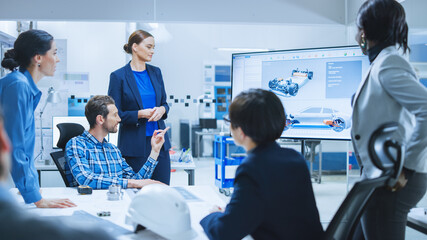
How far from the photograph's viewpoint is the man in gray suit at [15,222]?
387mm

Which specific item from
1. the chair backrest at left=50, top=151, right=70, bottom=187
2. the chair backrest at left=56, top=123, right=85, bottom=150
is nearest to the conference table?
A: the chair backrest at left=50, top=151, right=70, bottom=187

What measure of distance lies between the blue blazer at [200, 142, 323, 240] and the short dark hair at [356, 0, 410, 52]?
65 centimetres

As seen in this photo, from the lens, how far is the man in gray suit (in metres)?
0.39

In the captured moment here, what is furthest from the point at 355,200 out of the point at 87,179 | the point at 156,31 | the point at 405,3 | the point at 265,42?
the point at 265,42

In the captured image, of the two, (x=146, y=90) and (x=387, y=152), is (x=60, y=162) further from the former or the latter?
(x=387, y=152)

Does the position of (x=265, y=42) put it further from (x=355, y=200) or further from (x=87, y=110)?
(x=355, y=200)

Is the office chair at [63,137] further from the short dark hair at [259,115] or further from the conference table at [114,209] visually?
the short dark hair at [259,115]

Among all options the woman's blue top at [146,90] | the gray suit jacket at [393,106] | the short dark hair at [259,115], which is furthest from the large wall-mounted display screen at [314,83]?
the short dark hair at [259,115]

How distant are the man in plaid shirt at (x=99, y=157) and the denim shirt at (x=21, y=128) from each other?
519mm

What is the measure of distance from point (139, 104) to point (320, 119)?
1470 mm

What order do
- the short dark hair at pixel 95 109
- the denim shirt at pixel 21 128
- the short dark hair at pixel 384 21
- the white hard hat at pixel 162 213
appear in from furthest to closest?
the short dark hair at pixel 95 109 → the denim shirt at pixel 21 128 → the short dark hair at pixel 384 21 → the white hard hat at pixel 162 213

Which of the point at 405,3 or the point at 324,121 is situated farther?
the point at 405,3

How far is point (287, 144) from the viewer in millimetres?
7309

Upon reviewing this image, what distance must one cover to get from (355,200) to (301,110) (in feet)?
7.44
